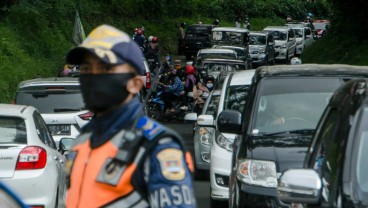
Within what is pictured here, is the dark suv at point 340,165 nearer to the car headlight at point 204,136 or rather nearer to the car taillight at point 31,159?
the car taillight at point 31,159

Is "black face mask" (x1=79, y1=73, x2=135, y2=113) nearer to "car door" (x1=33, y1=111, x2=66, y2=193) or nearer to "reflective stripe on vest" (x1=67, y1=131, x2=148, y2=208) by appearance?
"reflective stripe on vest" (x1=67, y1=131, x2=148, y2=208)

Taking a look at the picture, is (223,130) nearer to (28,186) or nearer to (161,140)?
(28,186)

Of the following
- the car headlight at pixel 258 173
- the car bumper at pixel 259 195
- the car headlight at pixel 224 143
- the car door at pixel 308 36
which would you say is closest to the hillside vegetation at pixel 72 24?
the car door at pixel 308 36

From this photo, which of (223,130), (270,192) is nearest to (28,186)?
(223,130)

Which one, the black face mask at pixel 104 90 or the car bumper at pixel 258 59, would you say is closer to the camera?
the black face mask at pixel 104 90

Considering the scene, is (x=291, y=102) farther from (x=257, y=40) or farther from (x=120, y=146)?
(x=257, y=40)

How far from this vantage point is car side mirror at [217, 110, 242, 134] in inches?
412

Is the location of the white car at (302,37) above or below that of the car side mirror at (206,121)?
below

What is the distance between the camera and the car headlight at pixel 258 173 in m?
9.38

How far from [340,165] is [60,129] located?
10461 millimetres

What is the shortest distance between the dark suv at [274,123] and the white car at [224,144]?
7.55ft

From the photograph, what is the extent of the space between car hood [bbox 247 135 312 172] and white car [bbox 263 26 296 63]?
1759 inches

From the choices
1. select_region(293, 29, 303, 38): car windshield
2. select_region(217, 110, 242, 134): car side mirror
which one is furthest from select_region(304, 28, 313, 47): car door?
select_region(217, 110, 242, 134): car side mirror

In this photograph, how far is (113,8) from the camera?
175 ft
